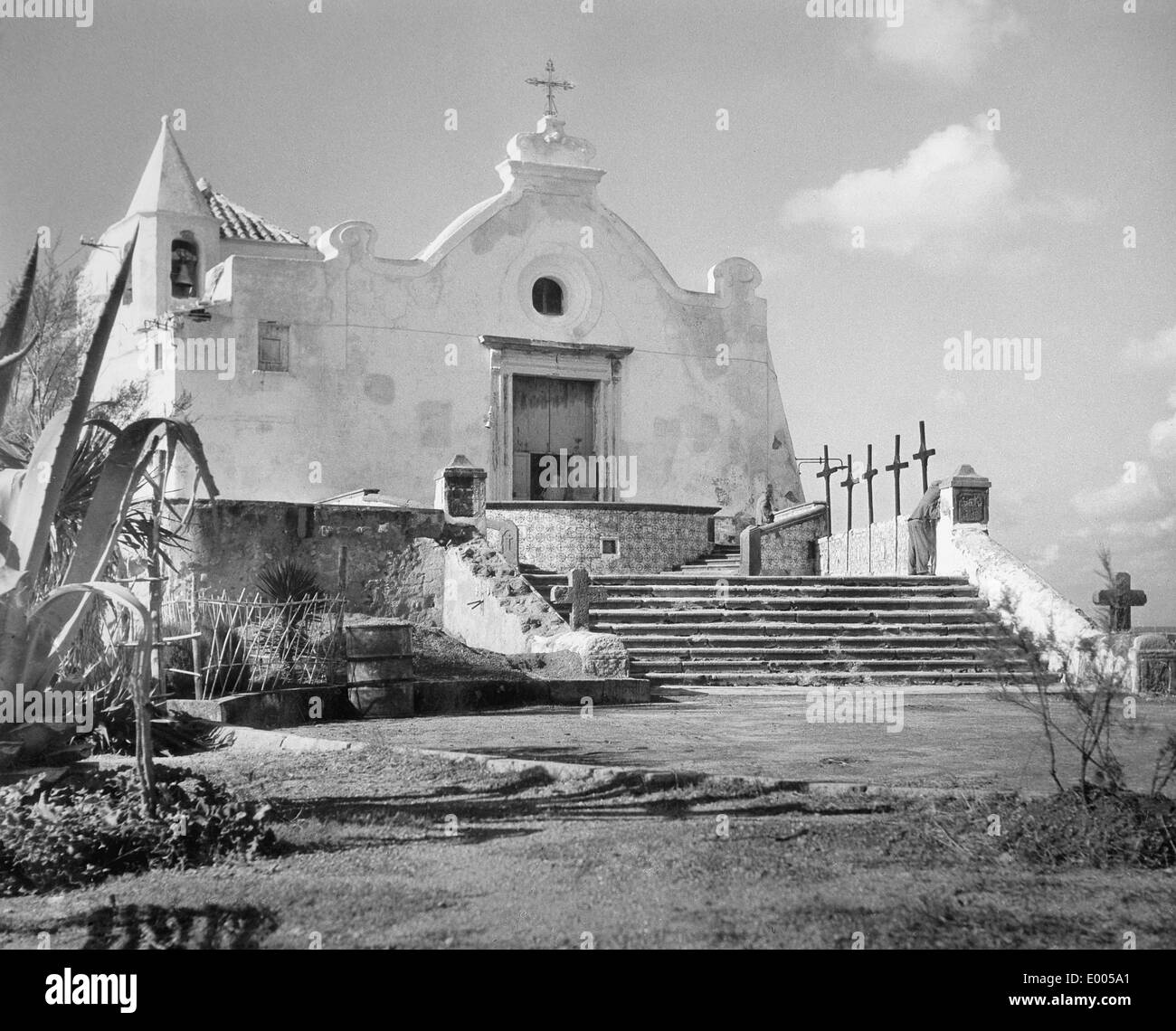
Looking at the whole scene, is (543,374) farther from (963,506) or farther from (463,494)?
(963,506)

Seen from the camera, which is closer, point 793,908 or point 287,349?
point 793,908

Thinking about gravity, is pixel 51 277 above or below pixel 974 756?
above

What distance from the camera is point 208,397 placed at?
2512 cm

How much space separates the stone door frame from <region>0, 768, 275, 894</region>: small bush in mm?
20101

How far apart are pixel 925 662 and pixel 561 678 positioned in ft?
18.3

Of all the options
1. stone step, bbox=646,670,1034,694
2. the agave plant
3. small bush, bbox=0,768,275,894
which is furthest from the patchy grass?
stone step, bbox=646,670,1034,694

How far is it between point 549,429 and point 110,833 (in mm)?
22458

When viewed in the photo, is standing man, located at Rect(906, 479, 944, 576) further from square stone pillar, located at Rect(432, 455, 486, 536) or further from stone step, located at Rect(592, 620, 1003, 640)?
square stone pillar, located at Rect(432, 455, 486, 536)

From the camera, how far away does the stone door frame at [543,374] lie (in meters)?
27.3

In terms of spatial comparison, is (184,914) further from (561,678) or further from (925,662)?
(925,662)

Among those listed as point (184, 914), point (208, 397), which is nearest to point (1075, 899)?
point (184, 914)

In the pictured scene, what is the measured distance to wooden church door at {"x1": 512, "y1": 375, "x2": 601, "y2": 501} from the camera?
92.1ft

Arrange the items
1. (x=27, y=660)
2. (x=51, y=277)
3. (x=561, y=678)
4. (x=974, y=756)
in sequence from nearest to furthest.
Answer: (x=27, y=660) < (x=974, y=756) < (x=561, y=678) < (x=51, y=277)

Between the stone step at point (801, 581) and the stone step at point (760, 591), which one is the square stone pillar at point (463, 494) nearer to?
the stone step at point (801, 581)
